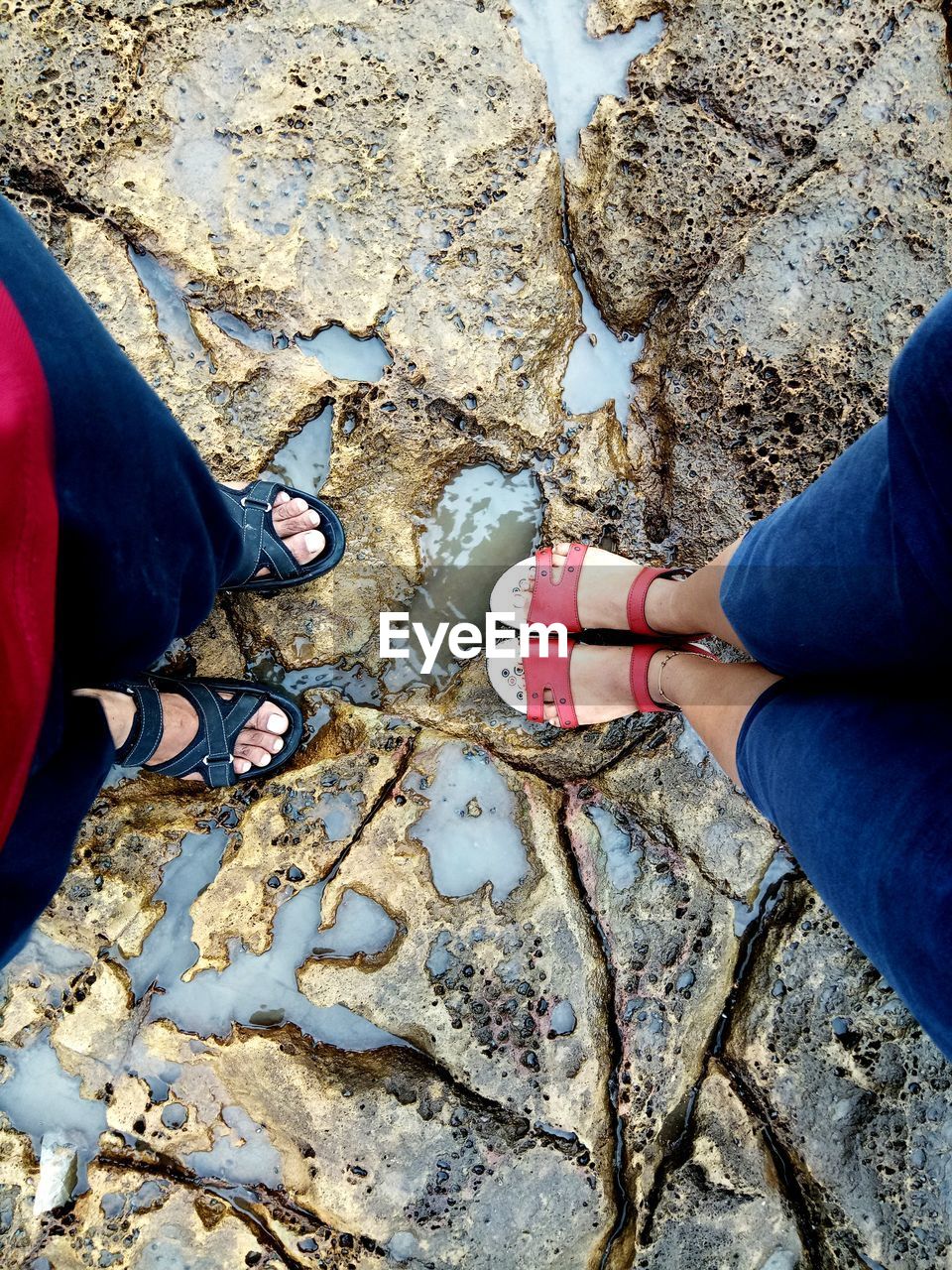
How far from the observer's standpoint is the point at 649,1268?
1.84 m

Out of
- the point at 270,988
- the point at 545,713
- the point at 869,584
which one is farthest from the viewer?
the point at 545,713

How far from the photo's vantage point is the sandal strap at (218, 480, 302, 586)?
1.91m

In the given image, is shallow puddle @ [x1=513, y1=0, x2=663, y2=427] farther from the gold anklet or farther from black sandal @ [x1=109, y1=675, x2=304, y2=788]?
black sandal @ [x1=109, y1=675, x2=304, y2=788]

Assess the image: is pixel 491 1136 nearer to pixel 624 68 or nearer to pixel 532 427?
pixel 532 427

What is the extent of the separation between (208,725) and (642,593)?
108 centimetres

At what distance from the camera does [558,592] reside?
209cm

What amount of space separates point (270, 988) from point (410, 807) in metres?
0.53

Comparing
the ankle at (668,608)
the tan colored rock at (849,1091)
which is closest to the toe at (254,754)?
the ankle at (668,608)

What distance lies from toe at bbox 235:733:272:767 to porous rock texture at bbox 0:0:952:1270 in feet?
0.24

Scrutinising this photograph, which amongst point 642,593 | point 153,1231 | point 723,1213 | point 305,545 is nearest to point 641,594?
point 642,593

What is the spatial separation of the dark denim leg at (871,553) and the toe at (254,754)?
1144 mm

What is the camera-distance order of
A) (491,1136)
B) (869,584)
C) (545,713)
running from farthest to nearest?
(545,713), (491,1136), (869,584)

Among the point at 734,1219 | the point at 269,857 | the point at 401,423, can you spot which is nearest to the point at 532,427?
the point at 401,423

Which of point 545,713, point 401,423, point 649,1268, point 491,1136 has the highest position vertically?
point 401,423
